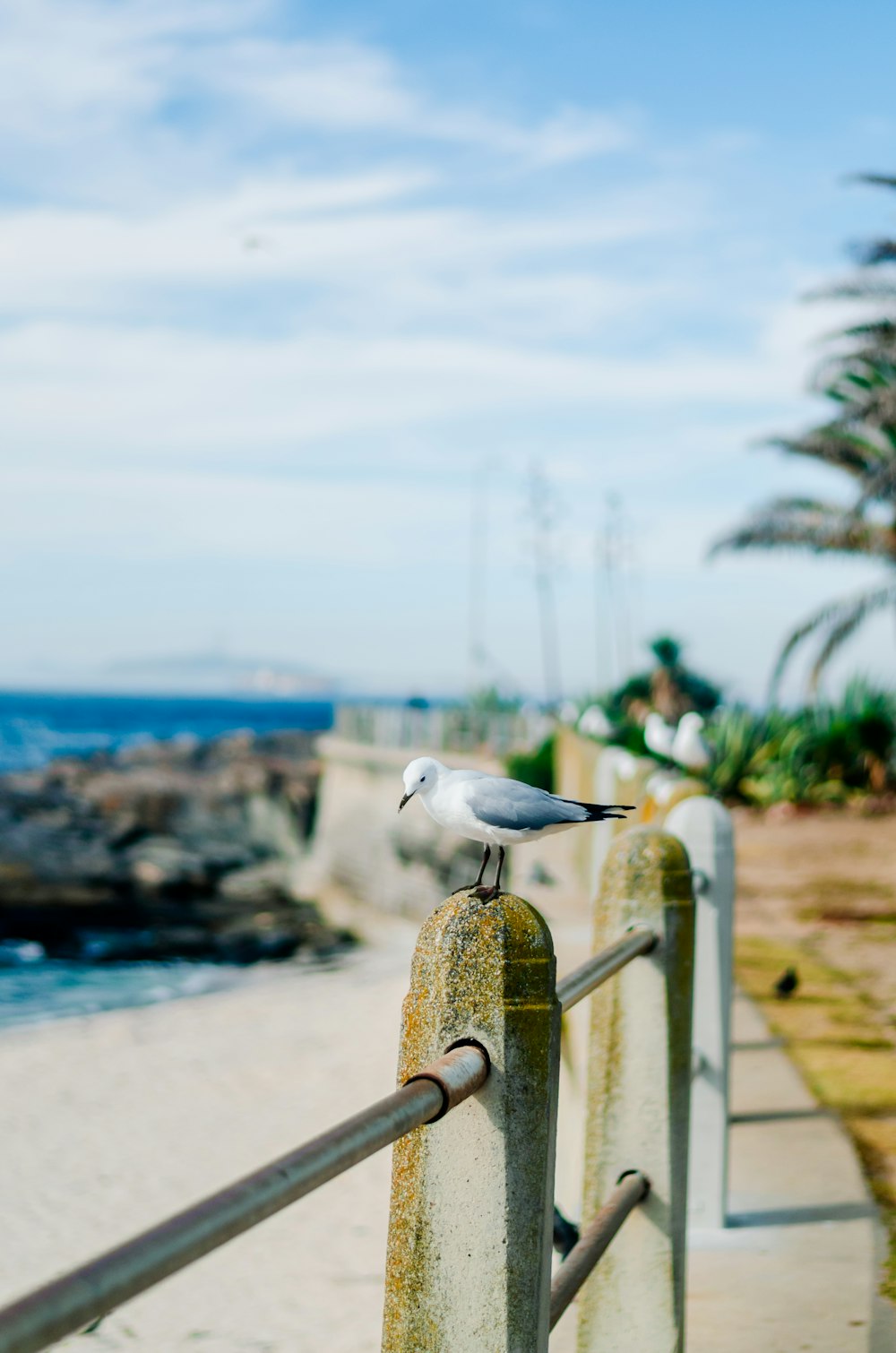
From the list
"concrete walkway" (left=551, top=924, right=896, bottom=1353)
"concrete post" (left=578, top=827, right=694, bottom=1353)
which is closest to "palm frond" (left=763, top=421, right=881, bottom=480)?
"concrete walkway" (left=551, top=924, right=896, bottom=1353)

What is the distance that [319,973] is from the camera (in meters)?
22.6

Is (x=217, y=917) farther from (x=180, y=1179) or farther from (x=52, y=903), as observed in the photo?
(x=180, y=1179)

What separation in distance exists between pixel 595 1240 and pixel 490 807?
1.05 meters

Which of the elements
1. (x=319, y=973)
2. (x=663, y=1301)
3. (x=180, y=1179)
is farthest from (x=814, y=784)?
(x=663, y=1301)

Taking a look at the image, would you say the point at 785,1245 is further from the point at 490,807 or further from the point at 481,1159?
the point at 481,1159

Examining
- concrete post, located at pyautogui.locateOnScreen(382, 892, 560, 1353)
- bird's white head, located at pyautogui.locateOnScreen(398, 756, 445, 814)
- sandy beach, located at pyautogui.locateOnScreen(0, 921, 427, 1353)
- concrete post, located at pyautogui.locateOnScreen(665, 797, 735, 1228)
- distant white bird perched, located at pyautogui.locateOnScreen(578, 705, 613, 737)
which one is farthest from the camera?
distant white bird perched, located at pyautogui.locateOnScreen(578, 705, 613, 737)

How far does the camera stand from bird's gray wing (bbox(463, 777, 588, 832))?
250 cm

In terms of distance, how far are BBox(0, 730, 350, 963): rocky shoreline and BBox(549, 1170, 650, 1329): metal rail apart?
905 inches

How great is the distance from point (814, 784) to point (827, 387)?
6308mm

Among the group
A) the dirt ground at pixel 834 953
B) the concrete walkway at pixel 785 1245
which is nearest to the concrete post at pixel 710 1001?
the concrete walkway at pixel 785 1245

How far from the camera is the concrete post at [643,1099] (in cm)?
332

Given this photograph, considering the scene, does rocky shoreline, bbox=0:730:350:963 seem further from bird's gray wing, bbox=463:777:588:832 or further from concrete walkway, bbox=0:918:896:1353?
bird's gray wing, bbox=463:777:588:832

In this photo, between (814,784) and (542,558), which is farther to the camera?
(542,558)

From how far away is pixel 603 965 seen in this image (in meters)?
2.91
